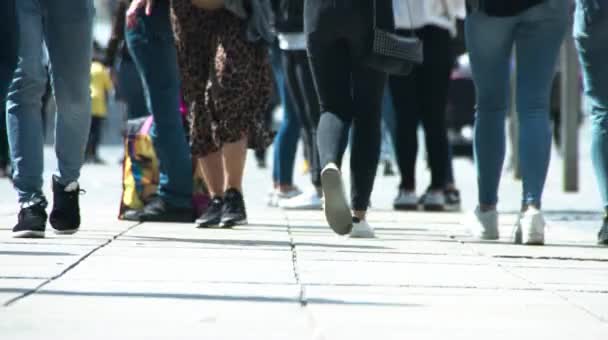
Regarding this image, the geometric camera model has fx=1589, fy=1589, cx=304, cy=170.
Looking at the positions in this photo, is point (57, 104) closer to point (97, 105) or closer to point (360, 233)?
point (360, 233)

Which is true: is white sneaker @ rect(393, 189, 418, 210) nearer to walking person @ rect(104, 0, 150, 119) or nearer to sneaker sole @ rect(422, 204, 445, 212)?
sneaker sole @ rect(422, 204, 445, 212)

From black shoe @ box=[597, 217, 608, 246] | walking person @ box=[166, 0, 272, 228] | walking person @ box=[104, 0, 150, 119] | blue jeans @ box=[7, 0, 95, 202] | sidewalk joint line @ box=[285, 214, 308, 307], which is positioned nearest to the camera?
sidewalk joint line @ box=[285, 214, 308, 307]

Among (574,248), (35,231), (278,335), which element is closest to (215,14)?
(35,231)

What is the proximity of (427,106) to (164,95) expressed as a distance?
225 cm

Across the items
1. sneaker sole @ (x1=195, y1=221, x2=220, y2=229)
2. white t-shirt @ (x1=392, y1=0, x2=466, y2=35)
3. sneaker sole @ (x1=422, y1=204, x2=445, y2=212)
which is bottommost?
sneaker sole @ (x1=422, y1=204, x2=445, y2=212)

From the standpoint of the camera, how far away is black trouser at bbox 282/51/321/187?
8.93 m

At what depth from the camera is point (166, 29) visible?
25.6 ft

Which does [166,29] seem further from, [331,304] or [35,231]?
[331,304]

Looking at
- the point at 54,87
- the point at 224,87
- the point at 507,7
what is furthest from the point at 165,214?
the point at 507,7

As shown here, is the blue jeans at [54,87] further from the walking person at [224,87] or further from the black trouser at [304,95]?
the black trouser at [304,95]

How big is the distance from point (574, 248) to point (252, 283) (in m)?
2.26

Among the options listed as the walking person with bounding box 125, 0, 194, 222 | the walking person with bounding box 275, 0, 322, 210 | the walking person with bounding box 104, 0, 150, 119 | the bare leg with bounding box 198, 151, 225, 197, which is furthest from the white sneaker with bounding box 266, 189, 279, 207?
the bare leg with bounding box 198, 151, 225, 197

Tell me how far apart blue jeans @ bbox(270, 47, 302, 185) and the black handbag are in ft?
10.7

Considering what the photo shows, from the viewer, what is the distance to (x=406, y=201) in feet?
31.9
